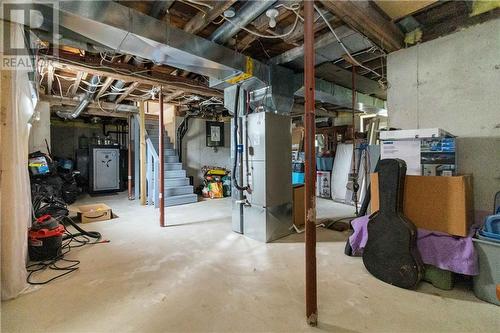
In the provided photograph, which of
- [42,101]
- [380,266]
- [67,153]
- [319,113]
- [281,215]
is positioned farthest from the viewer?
[67,153]

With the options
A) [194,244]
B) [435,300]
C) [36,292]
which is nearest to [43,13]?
[36,292]

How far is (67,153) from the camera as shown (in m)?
8.03

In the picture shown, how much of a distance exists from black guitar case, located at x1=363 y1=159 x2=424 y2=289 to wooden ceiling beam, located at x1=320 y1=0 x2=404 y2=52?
1319 mm

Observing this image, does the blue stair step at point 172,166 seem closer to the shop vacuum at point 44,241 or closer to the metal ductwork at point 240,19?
the shop vacuum at point 44,241

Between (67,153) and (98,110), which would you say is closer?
(98,110)

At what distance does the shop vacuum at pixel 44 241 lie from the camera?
2488 millimetres

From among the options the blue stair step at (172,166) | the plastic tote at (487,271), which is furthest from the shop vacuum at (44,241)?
the plastic tote at (487,271)

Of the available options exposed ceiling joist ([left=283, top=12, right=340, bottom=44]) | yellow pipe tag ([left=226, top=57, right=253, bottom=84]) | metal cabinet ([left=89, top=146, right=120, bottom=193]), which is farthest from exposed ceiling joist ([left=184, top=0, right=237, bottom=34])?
metal cabinet ([left=89, top=146, right=120, bottom=193])

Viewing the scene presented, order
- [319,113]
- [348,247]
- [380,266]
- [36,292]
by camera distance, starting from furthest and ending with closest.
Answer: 1. [319,113]
2. [348,247]
3. [380,266]
4. [36,292]

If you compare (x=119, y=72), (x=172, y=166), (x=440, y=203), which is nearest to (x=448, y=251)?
(x=440, y=203)

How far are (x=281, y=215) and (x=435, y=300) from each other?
6.01ft

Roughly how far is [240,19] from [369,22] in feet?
4.00

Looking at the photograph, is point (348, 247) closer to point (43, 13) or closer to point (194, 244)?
point (194, 244)

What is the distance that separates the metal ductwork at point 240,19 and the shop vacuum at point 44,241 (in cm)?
279
